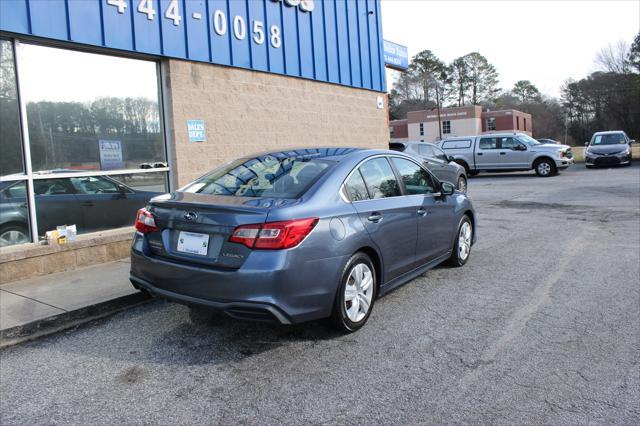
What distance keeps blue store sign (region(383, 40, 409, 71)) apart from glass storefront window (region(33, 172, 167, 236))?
827cm

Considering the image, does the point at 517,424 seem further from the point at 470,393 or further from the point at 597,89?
the point at 597,89

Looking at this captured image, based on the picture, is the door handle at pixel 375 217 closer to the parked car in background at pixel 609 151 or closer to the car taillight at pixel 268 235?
the car taillight at pixel 268 235

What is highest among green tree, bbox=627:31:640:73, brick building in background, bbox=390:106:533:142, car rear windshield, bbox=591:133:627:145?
green tree, bbox=627:31:640:73

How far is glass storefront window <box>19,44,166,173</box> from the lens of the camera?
6.62 meters

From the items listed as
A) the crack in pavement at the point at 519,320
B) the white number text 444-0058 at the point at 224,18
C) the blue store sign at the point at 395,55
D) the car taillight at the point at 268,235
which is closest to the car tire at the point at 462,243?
the crack in pavement at the point at 519,320

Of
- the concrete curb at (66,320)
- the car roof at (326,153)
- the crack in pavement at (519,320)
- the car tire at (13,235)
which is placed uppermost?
the car roof at (326,153)

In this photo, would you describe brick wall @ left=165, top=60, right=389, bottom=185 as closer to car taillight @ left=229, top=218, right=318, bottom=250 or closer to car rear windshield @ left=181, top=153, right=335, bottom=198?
car rear windshield @ left=181, top=153, right=335, bottom=198

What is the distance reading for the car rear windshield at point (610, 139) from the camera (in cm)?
2489

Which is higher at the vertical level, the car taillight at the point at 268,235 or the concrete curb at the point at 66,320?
the car taillight at the point at 268,235

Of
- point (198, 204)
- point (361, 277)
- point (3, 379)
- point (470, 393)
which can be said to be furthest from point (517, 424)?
point (3, 379)

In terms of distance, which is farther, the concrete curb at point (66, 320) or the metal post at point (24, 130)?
the metal post at point (24, 130)

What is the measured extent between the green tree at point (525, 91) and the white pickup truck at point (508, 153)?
104 metres

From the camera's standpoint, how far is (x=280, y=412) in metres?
3.10

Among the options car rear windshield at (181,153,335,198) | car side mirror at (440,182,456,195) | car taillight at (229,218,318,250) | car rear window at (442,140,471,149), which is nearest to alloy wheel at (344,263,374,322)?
car taillight at (229,218,318,250)
